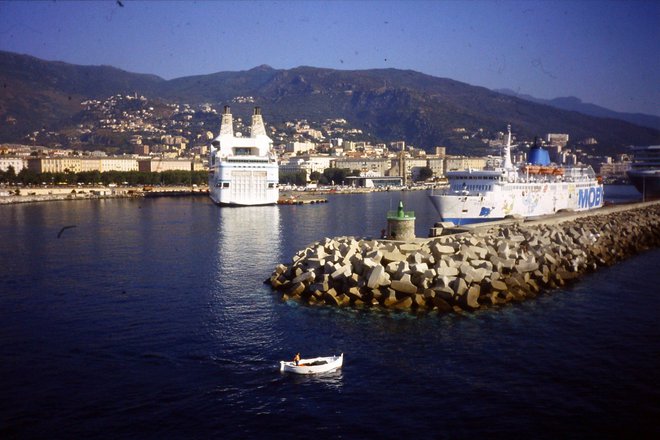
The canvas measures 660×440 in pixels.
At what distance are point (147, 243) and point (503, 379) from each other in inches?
979

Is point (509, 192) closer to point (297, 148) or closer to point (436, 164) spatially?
point (436, 164)

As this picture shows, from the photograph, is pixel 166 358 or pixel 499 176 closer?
pixel 166 358

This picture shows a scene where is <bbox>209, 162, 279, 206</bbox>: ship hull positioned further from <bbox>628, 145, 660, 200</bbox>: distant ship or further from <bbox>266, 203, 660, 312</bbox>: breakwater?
<bbox>266, 203, 660, 312</bbox>: breakwater

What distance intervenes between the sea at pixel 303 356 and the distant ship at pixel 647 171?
4518 centimetres

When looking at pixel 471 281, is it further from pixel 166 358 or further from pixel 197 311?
pixel 166 358

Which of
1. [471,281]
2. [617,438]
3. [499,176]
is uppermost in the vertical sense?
[499,176]

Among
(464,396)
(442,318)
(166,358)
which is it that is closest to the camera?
(464,396)

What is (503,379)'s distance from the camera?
13.1 meters

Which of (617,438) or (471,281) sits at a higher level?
(471,281)

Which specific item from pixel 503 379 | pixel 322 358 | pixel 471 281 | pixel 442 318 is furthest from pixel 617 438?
pixel 471 281

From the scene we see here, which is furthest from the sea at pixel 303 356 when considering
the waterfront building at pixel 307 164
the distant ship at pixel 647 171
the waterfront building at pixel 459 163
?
the waterfront building at pixel 459 163

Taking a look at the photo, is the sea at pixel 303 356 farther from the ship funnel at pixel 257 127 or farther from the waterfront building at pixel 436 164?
the waterfront building at pixel 436 164

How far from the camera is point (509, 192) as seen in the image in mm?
38219

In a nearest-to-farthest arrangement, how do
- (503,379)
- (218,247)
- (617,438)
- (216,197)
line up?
1. (617,438)
2. (503,379)
3. (218,247)
4. (216,197)
